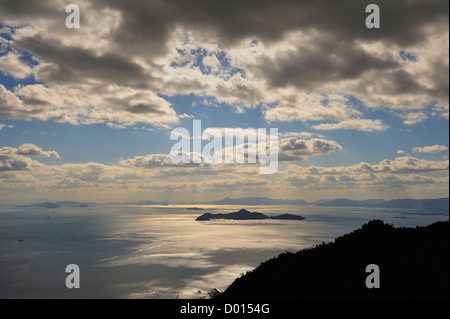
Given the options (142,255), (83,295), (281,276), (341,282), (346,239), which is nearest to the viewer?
(341,282)

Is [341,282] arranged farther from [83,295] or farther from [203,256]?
[203,256]
